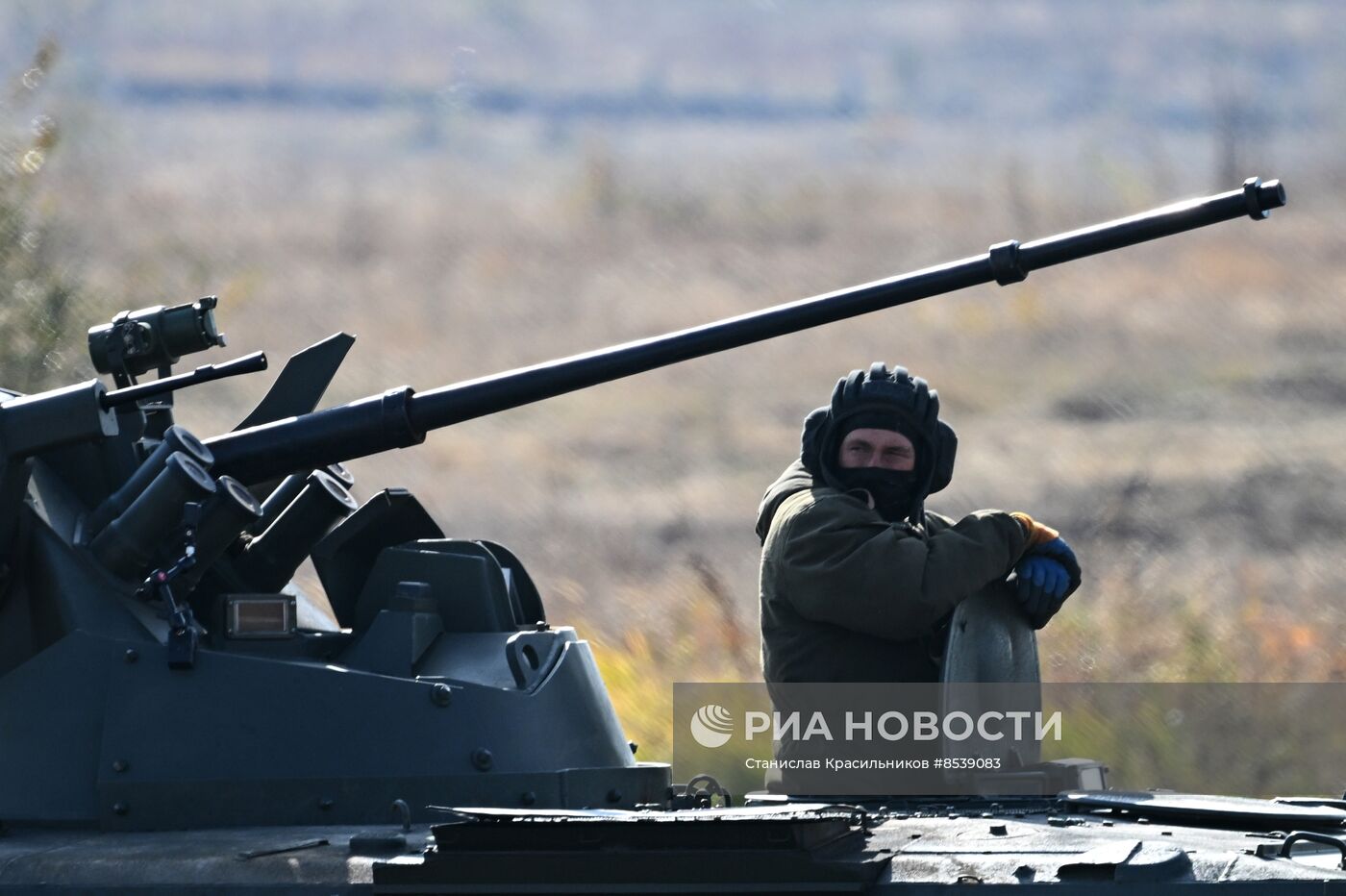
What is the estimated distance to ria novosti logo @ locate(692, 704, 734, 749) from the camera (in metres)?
8.39

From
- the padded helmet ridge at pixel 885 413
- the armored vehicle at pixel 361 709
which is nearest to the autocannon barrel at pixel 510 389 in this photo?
the armored vehicle at pixel 361 709

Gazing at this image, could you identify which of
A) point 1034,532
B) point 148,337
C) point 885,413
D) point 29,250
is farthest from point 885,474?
point 29,250

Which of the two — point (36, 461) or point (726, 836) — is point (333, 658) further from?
point (726, 836)

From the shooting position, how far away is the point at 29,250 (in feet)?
56.7

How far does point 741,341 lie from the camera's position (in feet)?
26.5

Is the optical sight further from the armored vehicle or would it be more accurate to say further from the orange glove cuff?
the orange glove cuff

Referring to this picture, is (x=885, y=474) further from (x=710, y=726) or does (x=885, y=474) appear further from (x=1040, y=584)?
(x=710, y=726)

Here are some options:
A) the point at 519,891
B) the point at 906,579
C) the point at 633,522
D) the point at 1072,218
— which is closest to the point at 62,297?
the point at 633,522

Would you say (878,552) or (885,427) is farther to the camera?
(885,427)

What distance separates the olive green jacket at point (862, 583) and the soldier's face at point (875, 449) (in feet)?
0.41

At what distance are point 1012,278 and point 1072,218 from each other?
11.6 metres

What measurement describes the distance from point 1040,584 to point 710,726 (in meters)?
1.12

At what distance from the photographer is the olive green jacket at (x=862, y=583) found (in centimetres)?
791

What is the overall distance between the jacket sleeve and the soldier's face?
26 cm
